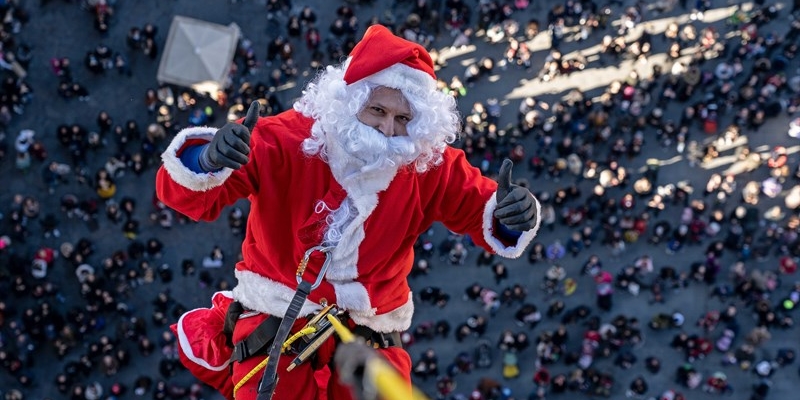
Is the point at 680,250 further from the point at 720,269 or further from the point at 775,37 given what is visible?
the point at 775,37

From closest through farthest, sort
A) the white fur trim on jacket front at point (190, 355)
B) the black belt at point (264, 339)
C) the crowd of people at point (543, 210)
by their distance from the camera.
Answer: the black belt at point (264, 339) → the white fur trim on jacket front at point (190, 355) → the crowd of people at point (543, 210)

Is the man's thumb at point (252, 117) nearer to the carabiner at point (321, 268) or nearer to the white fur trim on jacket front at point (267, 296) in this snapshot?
the carabiner at point (321, 268)

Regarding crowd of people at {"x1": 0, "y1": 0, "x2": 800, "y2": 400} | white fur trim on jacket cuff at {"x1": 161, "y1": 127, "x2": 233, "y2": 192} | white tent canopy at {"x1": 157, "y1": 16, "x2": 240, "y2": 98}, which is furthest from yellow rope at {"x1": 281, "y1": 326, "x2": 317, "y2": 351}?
white tent canopy at {"x1": 157, "y1": 16, "x2": 240, "y2": 98}

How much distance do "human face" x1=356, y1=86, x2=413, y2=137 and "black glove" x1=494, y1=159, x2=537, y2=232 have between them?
673 mm

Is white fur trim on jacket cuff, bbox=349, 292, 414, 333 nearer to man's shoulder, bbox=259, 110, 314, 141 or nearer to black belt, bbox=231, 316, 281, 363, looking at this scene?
black belt, bbox=231, 316, 281, 363

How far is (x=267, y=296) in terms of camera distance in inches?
204

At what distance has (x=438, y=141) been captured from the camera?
502 cm

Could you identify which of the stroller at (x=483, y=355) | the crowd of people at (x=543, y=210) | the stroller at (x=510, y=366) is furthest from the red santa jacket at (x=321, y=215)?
the stroller at (x=510, y=366)

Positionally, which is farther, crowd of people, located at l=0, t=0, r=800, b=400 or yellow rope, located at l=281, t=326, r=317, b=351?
crowd of people, located at l=0, t=0, r=800, b=400

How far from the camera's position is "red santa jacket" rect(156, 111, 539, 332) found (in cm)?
483

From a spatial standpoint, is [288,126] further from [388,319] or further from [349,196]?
[388,319]

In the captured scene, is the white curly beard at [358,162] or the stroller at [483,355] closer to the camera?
the white curly beard at [358,162]

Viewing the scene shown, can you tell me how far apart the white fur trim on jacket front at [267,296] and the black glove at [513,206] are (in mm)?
1322

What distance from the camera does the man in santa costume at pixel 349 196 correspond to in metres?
4.81
